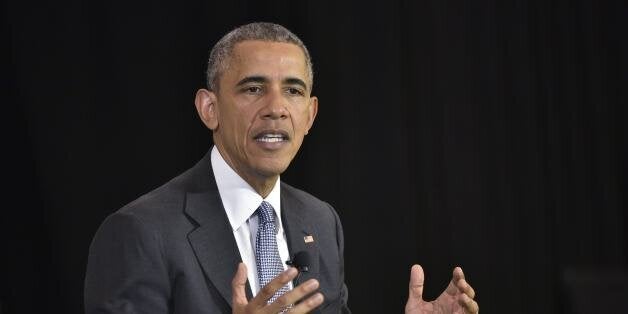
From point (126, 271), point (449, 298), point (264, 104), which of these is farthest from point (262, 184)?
point (449, 298)

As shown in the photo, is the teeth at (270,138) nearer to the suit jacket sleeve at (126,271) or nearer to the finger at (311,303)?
the suit jacket sleeve at (126,271)

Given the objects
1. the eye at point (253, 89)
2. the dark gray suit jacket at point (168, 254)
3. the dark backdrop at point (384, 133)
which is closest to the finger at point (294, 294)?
the dark gray suit jacket at point (168, 254)

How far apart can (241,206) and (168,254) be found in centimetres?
28

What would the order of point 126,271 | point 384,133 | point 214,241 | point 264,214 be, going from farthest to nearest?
point 384,133 → point 264,214 → point 214,241 → point 126,271

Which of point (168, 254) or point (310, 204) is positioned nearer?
point (168, 254)

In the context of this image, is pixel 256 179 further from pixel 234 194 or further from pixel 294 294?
pixel 294 294

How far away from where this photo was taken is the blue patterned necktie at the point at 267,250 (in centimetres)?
221

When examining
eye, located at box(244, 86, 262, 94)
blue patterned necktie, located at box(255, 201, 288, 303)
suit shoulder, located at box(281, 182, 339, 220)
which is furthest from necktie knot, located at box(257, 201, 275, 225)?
eye, located at box(244, 86, 262, 94)

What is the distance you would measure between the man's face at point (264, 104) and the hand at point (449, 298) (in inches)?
19.1

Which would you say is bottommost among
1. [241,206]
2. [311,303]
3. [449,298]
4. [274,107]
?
[449,298]

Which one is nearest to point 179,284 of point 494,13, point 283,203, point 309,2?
point 283,203

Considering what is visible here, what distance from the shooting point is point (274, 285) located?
1.69 meters

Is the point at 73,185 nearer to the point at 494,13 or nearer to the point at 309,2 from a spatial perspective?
the point at 309,2

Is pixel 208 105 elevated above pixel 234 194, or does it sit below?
above
